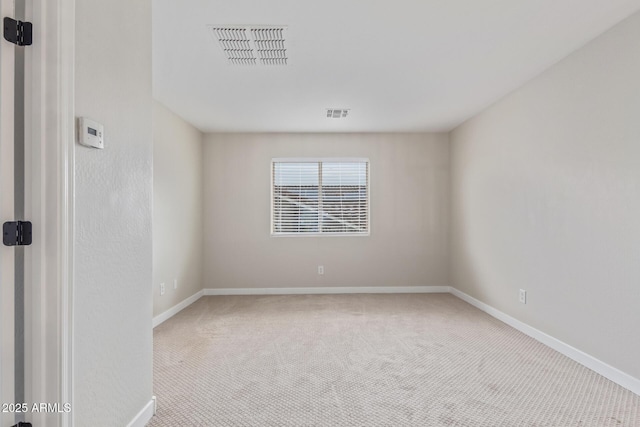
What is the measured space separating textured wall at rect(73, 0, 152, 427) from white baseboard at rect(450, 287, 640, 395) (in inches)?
121

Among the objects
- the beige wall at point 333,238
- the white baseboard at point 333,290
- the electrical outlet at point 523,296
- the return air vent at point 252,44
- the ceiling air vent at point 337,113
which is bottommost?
the white baseboard at point 333,290

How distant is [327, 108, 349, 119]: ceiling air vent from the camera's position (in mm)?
4093

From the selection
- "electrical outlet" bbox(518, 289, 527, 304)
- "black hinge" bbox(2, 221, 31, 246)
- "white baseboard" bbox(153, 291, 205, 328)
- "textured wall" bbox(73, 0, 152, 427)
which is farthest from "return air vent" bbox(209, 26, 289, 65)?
"electrical outlet" bbox(518, 289, 527, 304)

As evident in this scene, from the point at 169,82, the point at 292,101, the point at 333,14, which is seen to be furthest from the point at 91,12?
the point at 292,101

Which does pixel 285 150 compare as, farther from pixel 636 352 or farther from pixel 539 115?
pixel 636 352

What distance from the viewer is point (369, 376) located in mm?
2488

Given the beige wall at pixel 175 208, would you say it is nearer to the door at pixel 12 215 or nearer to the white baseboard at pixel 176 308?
the white baseboard at pixel 176 308

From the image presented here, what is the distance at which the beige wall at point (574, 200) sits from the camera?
91.4 inches

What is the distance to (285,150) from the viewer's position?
521 cm

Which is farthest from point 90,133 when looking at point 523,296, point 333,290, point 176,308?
point 333,290

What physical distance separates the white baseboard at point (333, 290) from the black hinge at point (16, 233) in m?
4.11

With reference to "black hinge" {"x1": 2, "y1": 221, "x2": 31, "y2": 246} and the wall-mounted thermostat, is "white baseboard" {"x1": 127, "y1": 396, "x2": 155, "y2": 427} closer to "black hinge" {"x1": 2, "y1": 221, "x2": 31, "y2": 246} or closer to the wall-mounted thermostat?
"black hinge" {"x1": 2, "y1": 221, "x2": 31, "y2": 246}

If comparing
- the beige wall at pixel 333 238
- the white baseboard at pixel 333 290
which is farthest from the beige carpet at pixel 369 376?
the beige wall at pixel 333 238

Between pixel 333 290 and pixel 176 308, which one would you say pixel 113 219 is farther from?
pixel 333 290
